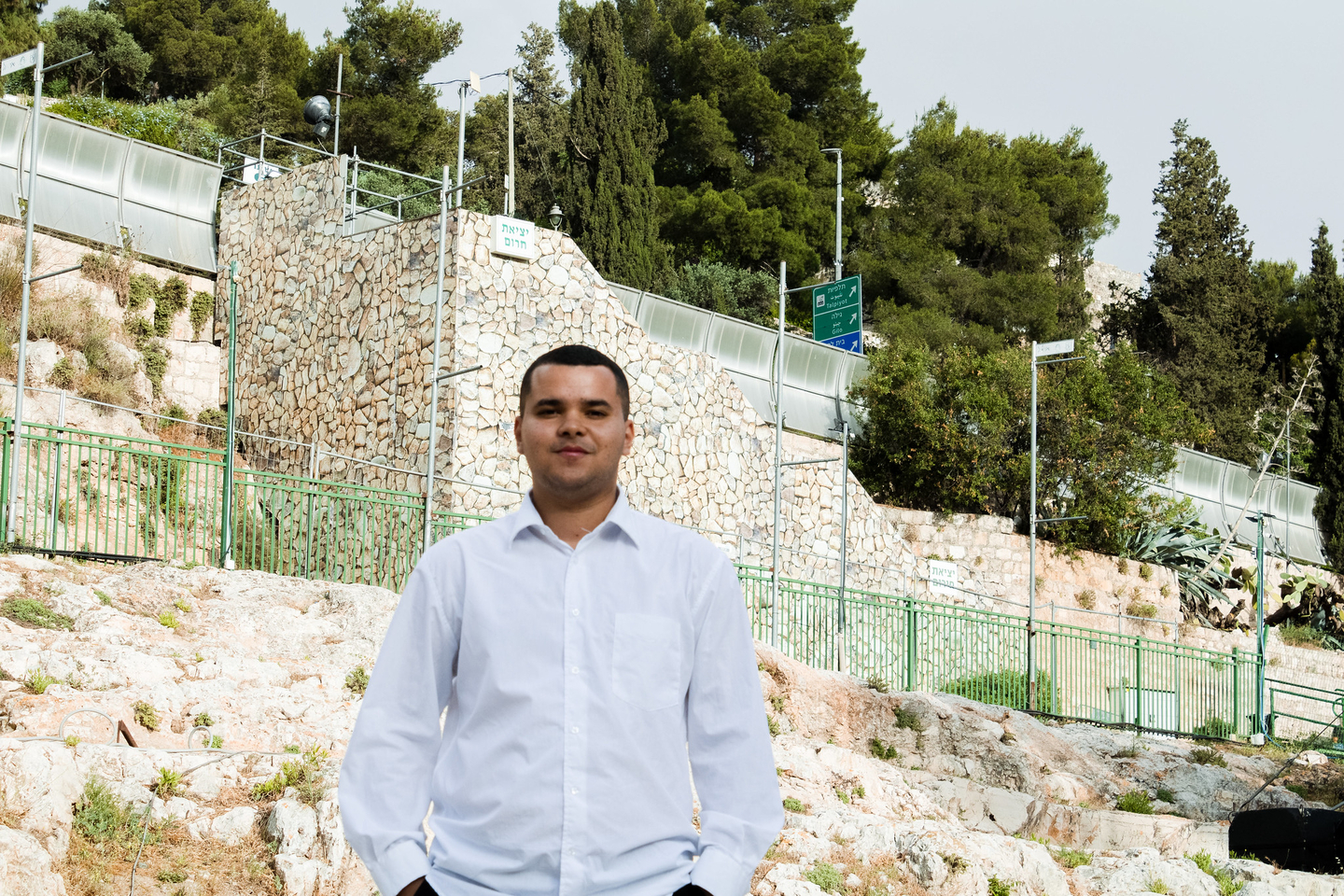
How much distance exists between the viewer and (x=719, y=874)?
2.38 metres

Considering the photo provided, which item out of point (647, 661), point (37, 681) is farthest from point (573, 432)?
point (37, 681)

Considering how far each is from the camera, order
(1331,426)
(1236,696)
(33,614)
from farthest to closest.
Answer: (1331,426) < (1236,696) < (33,614)

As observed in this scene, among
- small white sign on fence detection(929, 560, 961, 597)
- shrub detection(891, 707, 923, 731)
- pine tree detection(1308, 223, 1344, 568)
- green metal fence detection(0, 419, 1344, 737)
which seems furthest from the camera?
pine tree detection(1308, 223, 1344, 568)

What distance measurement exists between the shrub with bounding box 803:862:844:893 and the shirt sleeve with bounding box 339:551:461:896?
5.82 m

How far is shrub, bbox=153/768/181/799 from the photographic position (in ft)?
24.9

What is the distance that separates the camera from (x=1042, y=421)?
27.7m

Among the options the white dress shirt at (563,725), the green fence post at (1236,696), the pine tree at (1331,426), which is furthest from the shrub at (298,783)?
the pine tree at (1331,426)

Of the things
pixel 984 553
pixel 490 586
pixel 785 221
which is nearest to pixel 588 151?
pixel 785 221

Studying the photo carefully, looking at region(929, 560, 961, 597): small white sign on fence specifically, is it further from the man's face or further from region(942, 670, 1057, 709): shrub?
the man's face

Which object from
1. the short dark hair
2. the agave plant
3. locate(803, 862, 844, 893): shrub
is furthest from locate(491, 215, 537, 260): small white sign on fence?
the short dark hair

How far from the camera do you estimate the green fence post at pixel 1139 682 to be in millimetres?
21031

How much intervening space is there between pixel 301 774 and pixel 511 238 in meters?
12.3

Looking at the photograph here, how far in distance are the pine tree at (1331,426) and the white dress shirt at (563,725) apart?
36941 millimetres

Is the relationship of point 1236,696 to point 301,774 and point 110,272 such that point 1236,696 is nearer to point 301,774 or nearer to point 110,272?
point 301,774
